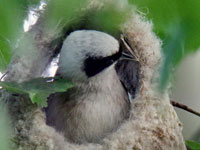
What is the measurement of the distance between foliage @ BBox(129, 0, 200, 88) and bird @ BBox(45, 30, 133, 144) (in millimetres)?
1076

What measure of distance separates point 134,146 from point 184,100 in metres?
0.35

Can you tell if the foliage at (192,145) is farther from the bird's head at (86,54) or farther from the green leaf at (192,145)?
the bird's head at (86,54)

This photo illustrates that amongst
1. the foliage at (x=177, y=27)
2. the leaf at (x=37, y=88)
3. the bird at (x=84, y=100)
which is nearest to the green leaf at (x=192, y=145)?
the bird at (x=84, y=100)

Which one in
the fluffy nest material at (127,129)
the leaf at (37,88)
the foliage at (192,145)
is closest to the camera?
the leaf at (37,88)

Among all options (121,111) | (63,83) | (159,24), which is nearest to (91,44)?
(63,83)

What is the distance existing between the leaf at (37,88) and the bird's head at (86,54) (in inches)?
12.0

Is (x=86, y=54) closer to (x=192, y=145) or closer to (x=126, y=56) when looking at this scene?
(x=126, y=56)

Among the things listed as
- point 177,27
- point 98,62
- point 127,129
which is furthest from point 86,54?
point 177,27

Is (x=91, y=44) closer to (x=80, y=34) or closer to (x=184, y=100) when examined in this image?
(x=80, y=34)

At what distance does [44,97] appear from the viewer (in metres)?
0.90

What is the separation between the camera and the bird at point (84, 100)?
144 cm

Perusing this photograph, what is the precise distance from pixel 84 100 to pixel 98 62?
0.85ft

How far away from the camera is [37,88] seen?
3.07ft

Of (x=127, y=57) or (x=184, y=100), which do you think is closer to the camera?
(x=184, y=100)
